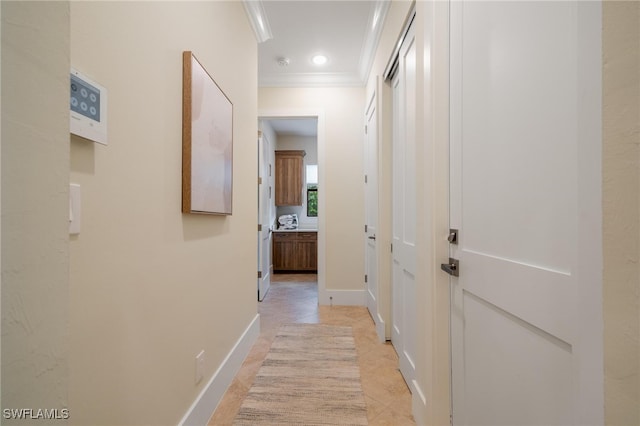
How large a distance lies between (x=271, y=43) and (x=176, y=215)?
2.33 m

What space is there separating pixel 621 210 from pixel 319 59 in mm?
3134

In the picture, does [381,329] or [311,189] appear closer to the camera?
[381,329]

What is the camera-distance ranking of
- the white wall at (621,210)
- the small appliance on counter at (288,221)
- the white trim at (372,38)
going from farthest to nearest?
the small appliance on counter at (288,221)
the white trim at (372,38)
the white wall at (621,210)

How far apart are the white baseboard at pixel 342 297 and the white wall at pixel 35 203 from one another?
3218 mm

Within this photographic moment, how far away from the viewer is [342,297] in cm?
348

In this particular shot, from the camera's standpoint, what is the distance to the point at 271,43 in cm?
281

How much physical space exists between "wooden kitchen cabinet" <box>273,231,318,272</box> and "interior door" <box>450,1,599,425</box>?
4.29m

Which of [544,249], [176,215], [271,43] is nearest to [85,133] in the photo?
[176,215]

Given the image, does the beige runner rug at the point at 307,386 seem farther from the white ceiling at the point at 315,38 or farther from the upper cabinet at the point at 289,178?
the upper cabinet at the point at 289,178

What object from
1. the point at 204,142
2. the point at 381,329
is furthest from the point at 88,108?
the point at 381,329

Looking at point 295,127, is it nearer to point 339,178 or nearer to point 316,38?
point 339,178

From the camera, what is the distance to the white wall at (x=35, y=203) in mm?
321

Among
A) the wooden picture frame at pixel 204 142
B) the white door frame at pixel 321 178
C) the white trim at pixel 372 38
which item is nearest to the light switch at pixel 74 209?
the wooden picture frame at pixel 204 142

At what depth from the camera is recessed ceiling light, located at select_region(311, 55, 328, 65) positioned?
3035mm
